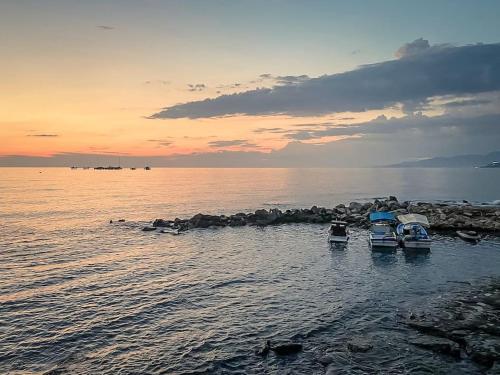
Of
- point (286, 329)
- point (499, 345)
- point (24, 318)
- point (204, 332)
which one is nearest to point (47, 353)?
point (24, 318)

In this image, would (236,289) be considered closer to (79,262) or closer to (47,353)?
(47,353)

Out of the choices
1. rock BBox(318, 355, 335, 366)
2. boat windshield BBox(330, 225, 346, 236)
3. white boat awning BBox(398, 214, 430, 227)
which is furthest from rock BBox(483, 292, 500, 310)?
boat windshield BBox(330, 225, 346, 236)

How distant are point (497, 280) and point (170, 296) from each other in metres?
32.7

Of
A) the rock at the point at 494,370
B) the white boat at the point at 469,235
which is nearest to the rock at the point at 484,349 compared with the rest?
the rock at the point at 494,370

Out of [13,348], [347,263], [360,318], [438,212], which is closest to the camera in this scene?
[13,348]

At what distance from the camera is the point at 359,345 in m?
24.2

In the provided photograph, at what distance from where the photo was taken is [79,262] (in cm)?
4766

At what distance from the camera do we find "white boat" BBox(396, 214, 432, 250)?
53969mm

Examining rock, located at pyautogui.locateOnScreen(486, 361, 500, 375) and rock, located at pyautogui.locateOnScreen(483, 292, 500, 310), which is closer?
rock, located at pyautogui.locateOnScreen(486, 361, 500, 375)

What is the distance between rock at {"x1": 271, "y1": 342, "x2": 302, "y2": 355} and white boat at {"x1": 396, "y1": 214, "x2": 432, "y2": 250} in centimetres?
3605

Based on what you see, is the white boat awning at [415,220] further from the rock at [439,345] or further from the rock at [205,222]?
the rock at [439,345]

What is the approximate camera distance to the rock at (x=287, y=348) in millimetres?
23742

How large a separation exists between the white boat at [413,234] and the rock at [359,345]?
3314 cm

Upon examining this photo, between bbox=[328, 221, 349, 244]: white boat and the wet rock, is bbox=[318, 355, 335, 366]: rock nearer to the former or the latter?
the wet rock
